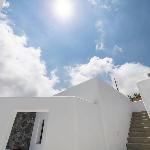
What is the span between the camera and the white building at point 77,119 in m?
8.81

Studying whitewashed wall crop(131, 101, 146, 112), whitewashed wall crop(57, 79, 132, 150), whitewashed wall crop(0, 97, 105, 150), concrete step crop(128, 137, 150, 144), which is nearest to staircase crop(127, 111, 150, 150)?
concrete step crop(128, 137, 150, 144)

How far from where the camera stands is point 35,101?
9.99 m

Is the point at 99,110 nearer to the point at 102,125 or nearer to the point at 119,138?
the point at 102,125

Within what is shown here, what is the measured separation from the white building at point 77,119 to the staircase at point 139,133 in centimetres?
41

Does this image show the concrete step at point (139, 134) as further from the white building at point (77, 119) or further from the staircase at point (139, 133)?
the white building at point (77, 119)

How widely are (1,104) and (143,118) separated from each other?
898 cm

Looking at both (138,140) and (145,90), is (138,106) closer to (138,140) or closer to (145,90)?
(138,140)

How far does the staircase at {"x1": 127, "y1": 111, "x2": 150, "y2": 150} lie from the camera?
10133mm

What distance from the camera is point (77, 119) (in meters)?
9.16

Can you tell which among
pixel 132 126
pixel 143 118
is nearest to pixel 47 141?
pixel 132 126

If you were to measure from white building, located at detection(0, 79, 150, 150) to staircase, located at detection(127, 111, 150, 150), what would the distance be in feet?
1.33

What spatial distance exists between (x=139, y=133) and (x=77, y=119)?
4.36 metres

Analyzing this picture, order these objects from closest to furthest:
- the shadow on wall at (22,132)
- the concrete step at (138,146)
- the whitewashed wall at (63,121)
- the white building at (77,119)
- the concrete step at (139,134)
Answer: the whitewashed wall at (63,121) < the white building at (77,119) < the concrete step at (138,146) < the concrete step at (139,134) < the shadow on wall at (22,132)

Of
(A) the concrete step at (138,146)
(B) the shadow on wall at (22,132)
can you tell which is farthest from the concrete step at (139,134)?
(B) the shadow on wall at (22,132)
